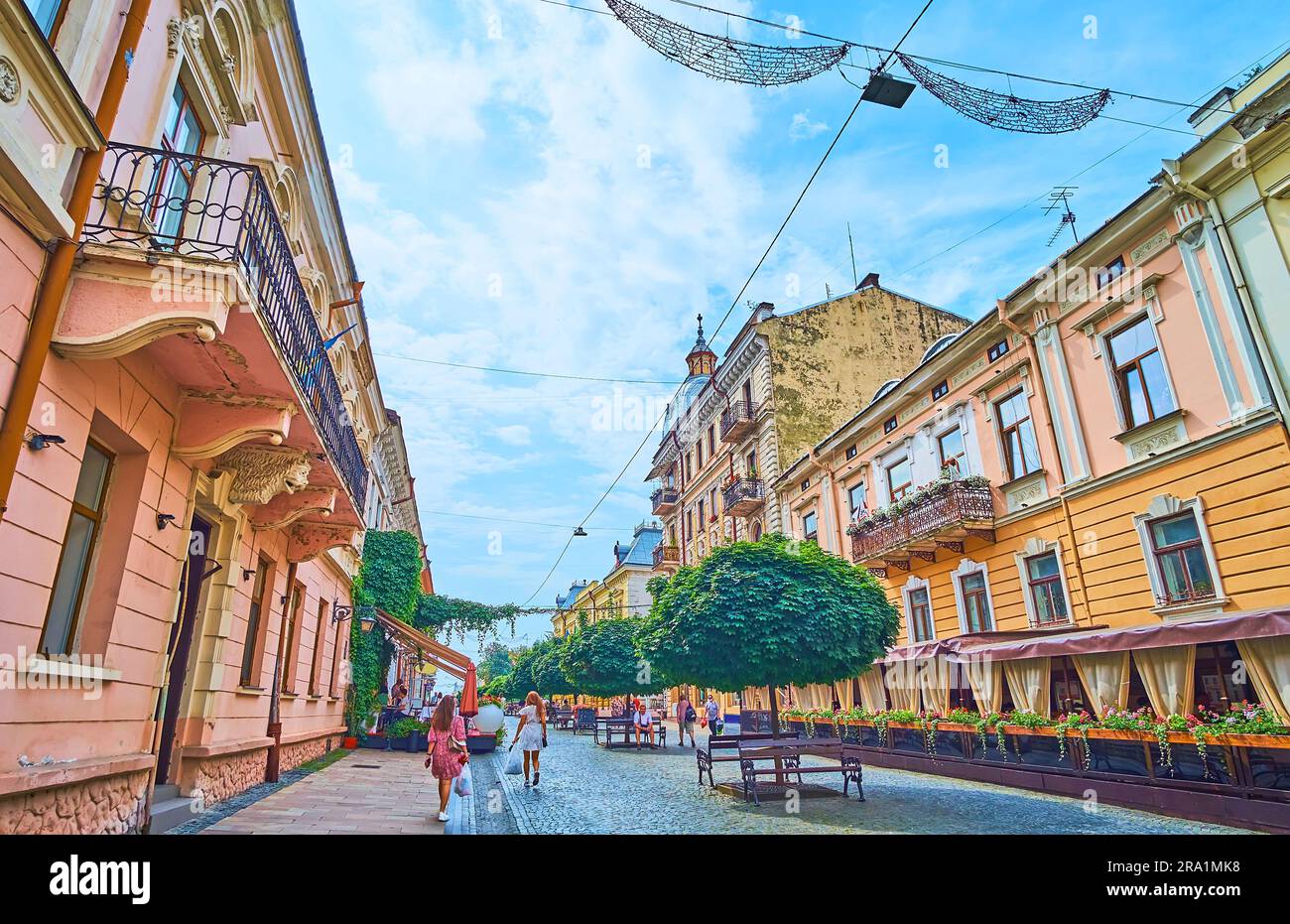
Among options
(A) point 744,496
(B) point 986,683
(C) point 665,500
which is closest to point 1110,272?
(B) point 986,683

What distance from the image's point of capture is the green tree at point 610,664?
26.6 meters

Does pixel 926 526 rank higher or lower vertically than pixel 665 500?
lower

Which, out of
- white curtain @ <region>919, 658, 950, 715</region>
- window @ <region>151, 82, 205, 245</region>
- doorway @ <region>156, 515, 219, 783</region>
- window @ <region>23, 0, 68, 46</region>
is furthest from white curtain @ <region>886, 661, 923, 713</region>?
window @ <region>23, 0, 68, 46</region>

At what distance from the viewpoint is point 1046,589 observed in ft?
51.8

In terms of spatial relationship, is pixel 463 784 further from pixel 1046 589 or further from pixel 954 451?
pixel 954 451

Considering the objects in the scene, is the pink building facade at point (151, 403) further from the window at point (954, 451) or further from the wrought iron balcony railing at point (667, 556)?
the wrought iron balcony railing at point (667, 556)

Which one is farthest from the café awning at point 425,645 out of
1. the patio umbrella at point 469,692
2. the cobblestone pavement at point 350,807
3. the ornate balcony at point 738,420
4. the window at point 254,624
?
the ornate balcony at point 738,420

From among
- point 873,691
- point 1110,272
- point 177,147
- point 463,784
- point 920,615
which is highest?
point 1110,272

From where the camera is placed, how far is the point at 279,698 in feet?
40.2

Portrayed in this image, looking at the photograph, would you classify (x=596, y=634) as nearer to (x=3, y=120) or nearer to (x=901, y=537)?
(x=901, y=537)

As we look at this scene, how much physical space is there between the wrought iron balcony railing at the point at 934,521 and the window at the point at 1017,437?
873mm

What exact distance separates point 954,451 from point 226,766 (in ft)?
56.9
